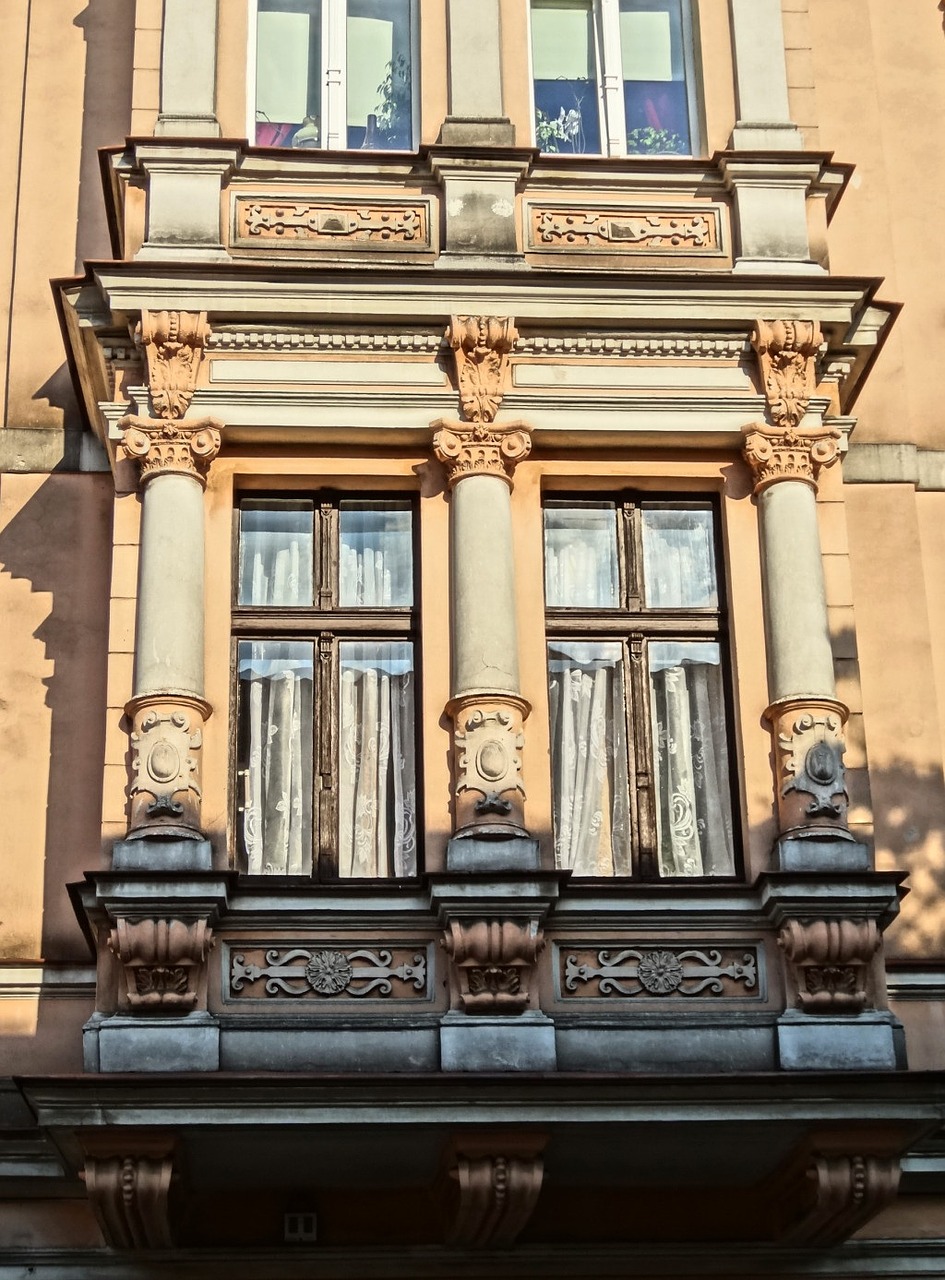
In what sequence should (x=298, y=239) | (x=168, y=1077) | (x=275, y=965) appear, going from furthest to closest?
1. (x=298, y=239)
2. (x=275, y=965)
3. (x=168, y=1077)

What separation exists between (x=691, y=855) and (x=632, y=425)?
2.54m

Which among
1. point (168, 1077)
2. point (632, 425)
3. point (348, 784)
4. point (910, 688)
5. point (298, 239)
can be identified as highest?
point (298, 239)

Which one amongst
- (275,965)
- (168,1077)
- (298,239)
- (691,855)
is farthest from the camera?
(298,239)

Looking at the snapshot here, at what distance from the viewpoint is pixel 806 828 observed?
39.6 ft

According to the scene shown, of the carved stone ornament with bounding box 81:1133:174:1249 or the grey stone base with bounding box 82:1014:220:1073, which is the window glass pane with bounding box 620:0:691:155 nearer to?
the grey stone base with bounding box 82:1014:220:1073

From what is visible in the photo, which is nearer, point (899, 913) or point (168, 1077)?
point (168, 1077)

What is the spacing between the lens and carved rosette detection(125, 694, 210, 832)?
11.8m

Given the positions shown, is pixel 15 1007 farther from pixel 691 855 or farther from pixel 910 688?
pixel 910 688

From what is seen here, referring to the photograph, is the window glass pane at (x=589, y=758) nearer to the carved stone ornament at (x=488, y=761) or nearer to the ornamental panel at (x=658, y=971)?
the carved stone ornament at (x=488, y=761)

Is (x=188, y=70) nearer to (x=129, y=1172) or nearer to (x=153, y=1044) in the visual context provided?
(x=153, y=1044)

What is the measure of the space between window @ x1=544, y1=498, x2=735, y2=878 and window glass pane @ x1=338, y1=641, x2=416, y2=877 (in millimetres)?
846

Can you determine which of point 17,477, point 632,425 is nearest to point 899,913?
point 632,425

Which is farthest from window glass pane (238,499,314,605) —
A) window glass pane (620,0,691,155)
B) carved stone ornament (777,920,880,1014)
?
carved stone ornament (777,920,880,1014)

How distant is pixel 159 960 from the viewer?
11484 millimetres
